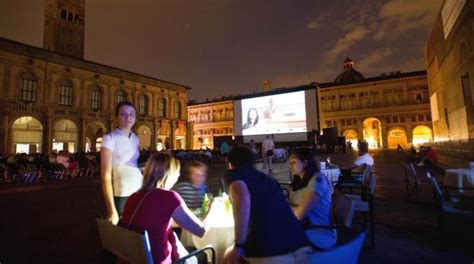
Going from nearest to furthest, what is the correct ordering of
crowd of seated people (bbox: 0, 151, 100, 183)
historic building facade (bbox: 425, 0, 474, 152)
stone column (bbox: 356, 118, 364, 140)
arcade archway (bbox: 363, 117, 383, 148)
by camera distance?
crowd of seated people (bbox: 0, 151, 100, 183)
historic building facade (bbox: 425, 0, 474, 152)
stone column (bbox: 356, 118, 364, 140)
arcade archway (bbox: 363, 117, 383, 148)

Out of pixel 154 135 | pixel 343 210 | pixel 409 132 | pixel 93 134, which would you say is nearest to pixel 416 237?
pixel 343 210

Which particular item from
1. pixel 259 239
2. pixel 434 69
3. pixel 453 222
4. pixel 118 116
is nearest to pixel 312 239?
pixel 259 239

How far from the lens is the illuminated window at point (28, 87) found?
72.1 feet

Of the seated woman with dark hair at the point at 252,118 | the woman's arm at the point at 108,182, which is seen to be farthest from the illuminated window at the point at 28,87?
the woman's arm at the point at 108,182

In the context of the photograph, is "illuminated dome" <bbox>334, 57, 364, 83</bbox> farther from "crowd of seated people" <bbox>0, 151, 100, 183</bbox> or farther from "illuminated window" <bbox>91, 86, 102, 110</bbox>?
"crowd of seated people" <bbox>0, 151, 100, 183</bbox>

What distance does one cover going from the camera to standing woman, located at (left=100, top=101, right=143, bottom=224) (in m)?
2.45

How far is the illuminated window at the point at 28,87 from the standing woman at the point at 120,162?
25.5 metres

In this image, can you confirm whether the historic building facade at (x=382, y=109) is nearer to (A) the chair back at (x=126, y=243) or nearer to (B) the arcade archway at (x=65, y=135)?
(B) the arcade archway at (x=65, y=135)

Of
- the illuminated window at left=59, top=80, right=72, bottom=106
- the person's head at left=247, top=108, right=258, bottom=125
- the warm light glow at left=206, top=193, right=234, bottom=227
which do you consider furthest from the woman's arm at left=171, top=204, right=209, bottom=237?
the illuminated window at left=59, top=80, right=72, bottom=106

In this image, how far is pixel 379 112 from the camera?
49.1 m

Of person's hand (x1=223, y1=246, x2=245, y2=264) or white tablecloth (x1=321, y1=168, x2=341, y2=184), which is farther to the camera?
white tablecloth (x1=321, y1=168, x2=341, y2=184)

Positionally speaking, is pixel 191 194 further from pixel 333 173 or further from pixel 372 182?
pixel 333 173

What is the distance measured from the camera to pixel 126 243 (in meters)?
1.75

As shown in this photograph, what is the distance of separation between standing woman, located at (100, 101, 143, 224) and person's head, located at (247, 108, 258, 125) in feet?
78.3
